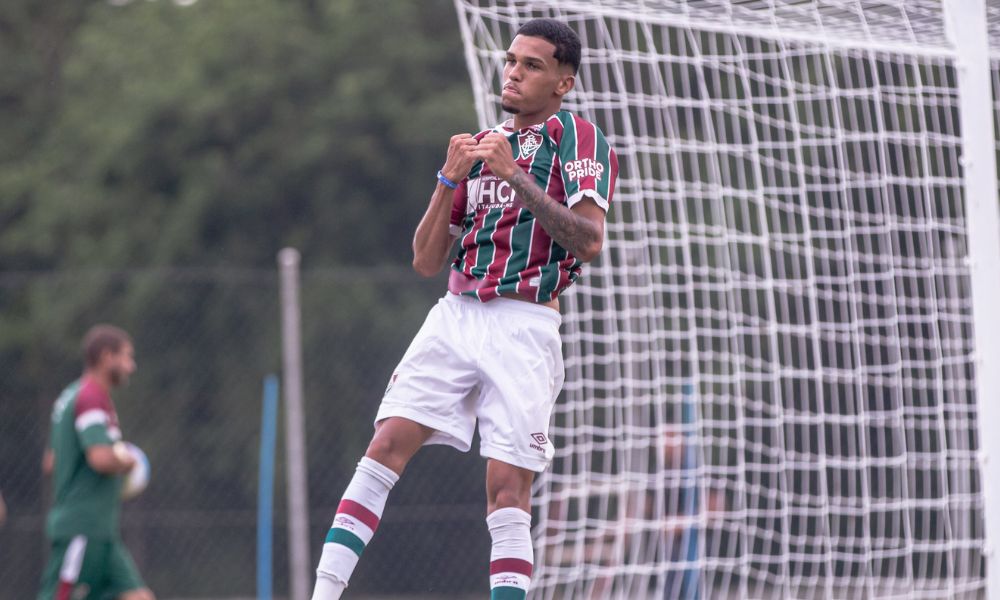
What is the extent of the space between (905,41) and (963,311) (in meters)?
2.07

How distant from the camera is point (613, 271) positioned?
723cm

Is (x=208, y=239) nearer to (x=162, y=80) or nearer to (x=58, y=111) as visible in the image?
(x=162, y=80)

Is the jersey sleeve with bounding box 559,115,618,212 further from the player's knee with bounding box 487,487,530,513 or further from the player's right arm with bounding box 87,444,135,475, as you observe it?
the player's right arm with bounding box 87,444,135,475

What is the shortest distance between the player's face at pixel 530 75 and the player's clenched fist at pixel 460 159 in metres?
0.24

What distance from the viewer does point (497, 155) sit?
4094mm

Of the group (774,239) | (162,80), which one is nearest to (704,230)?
(774,239)

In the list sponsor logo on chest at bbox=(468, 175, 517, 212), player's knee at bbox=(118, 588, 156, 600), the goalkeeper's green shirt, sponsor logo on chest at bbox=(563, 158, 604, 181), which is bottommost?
player's knee at bbox=(118, 588, 156, 600)

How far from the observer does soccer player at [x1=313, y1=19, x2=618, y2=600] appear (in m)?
4.20

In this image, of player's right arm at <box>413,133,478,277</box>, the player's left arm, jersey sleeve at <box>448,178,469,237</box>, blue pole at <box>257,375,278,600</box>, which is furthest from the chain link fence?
the player's left arm

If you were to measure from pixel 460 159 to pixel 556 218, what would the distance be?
33 centimetres

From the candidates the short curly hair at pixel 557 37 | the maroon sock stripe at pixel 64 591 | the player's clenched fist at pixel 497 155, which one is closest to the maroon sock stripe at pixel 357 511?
the player's clenched fist at pixel 497 155

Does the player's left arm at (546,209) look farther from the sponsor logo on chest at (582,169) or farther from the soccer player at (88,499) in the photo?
the soccer player at (88,499)

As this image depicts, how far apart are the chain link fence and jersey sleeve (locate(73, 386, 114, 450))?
139 inches

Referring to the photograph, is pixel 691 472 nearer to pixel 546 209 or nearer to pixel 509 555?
pixel 509 555
